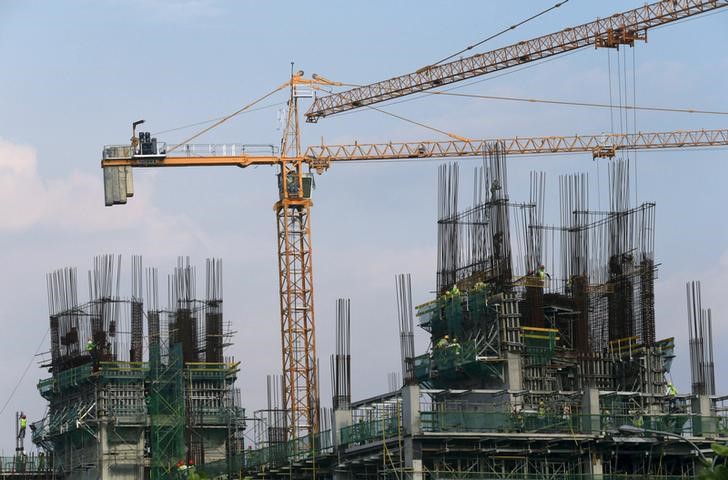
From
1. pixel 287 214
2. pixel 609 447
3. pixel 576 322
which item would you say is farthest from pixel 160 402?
pixel 609 447

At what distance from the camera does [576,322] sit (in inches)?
3804

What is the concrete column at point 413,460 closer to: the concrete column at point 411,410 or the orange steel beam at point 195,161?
the concrete column at point 411,410

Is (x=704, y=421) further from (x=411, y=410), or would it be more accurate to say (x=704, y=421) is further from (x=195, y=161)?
(x=195, y=161)

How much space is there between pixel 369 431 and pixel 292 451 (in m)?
12.6

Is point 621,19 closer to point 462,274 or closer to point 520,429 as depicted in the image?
point 462,274

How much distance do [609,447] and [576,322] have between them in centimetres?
1181

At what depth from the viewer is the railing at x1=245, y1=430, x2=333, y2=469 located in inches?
3615

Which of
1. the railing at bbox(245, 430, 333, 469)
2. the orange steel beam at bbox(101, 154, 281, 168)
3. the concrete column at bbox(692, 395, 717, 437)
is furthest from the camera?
the orange steel beam at bbox(101, 154, 281, 168)

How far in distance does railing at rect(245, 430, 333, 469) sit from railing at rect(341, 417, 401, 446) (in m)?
2.05

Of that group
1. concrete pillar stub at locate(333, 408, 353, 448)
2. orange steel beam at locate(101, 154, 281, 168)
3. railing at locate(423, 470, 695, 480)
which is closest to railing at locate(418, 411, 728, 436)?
railing at locate(423, 470, 695, 480)

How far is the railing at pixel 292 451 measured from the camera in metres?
91.8

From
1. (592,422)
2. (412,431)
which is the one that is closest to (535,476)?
(592,422)

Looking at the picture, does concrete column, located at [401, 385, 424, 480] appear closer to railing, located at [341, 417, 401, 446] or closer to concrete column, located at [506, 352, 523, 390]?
railing, located at [341, 417, 401, 446]

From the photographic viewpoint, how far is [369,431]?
8638 cm
